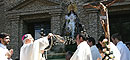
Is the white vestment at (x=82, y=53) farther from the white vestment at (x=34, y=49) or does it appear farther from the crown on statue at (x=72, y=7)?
the crown on statue at (x=72, y=7)

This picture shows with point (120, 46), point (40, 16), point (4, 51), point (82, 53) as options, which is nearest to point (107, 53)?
point (82, 53)

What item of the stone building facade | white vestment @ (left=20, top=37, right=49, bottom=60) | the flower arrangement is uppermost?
the flower arrangement

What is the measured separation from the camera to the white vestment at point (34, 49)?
618 cm

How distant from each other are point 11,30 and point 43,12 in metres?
2.33

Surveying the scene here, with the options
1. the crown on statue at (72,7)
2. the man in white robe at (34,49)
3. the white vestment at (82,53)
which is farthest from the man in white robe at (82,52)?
the crown on statue at (72,7)

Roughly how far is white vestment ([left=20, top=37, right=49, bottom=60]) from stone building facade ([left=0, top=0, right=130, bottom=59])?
749cm

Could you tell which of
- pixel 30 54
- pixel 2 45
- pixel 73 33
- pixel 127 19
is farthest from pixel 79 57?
pixel 127 19

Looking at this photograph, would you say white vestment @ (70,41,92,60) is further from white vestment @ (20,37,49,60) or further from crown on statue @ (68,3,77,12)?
crown on statue @ (68,3,77,12)

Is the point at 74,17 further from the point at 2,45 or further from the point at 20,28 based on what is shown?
the point at 2,45

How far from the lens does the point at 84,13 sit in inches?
559

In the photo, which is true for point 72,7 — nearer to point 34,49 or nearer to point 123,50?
point 123,50

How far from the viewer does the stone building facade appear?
45.0 ft

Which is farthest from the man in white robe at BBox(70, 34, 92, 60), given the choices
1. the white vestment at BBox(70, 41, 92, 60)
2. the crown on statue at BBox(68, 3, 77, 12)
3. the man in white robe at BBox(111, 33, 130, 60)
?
the crown on statue at BBox(68, 3, 77, 12)

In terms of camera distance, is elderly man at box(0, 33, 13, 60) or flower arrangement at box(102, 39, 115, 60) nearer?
flower arrangement at box(102, 39, 115, 60)
